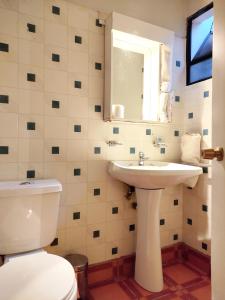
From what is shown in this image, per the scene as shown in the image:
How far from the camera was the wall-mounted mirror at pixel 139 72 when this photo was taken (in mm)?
1615

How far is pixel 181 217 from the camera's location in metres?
1.99

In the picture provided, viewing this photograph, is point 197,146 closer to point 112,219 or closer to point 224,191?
point 112,219

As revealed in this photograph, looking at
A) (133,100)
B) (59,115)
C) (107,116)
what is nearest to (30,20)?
(59,115)

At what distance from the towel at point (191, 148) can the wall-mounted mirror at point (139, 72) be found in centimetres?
24

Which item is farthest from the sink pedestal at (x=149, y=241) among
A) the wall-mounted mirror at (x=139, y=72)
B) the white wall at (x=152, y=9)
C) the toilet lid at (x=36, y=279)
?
the white wall at (x=152, y=9)

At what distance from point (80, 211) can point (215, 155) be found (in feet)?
3.83

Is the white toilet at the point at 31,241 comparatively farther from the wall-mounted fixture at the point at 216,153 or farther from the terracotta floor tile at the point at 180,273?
the terracotta floor tile at the point at 180,273

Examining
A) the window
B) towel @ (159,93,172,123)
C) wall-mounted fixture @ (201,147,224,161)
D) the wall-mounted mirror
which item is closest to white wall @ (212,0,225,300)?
wall-mounted fixture @ (201,147,224,161)

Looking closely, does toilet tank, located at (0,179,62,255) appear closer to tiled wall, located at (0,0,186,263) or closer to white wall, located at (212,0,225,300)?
tiled wall, located at (0,0,186,263)

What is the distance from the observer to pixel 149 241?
5.13ft

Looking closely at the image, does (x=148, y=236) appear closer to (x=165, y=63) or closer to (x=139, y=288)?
(x=139, y=288)

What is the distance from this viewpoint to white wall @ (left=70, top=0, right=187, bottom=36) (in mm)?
1613

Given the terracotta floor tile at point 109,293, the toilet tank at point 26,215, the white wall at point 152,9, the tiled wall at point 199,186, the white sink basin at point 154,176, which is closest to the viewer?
the toilet tank at point 26,215

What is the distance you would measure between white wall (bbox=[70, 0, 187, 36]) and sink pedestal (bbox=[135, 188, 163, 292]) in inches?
51.6
